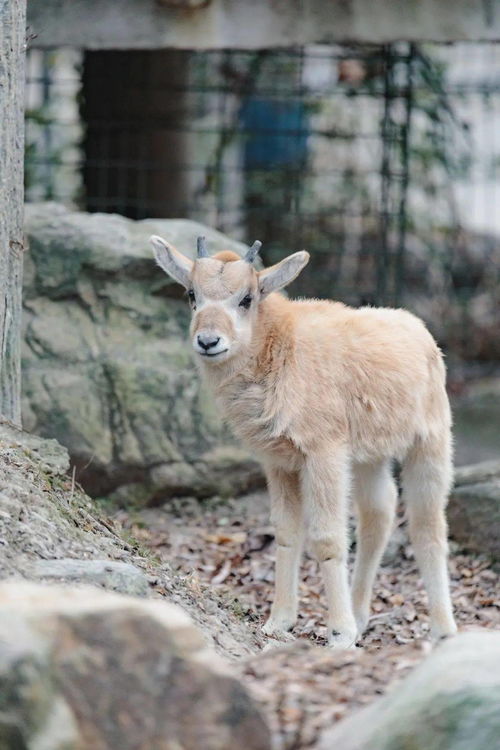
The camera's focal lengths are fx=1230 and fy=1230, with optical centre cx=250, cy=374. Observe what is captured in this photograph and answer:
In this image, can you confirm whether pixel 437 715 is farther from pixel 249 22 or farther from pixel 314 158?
pixel 314 158

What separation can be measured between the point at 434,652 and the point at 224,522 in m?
5.30

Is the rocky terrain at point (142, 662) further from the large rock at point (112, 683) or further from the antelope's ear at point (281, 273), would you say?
the antelope's ear at point (281, 273)

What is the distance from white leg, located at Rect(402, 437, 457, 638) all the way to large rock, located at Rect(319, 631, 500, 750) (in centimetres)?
315

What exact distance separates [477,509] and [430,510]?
1677mm

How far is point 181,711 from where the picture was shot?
11.1ft

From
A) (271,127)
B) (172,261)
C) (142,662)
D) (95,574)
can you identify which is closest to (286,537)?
(172,261)

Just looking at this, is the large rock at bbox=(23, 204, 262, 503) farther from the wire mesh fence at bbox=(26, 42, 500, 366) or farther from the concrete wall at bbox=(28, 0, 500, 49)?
the wire mesh fence at bbox=(26, 42, 500, 366)

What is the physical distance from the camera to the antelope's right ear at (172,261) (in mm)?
6883

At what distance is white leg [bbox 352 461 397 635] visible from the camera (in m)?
7.05

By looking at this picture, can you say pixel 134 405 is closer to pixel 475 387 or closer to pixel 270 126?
pixel 475 387

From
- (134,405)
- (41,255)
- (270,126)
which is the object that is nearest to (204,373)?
(134,405)

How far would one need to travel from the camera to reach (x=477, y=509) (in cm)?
846

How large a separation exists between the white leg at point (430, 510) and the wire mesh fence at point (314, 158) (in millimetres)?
4617

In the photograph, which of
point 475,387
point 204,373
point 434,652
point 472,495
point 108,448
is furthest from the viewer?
point 475,387
